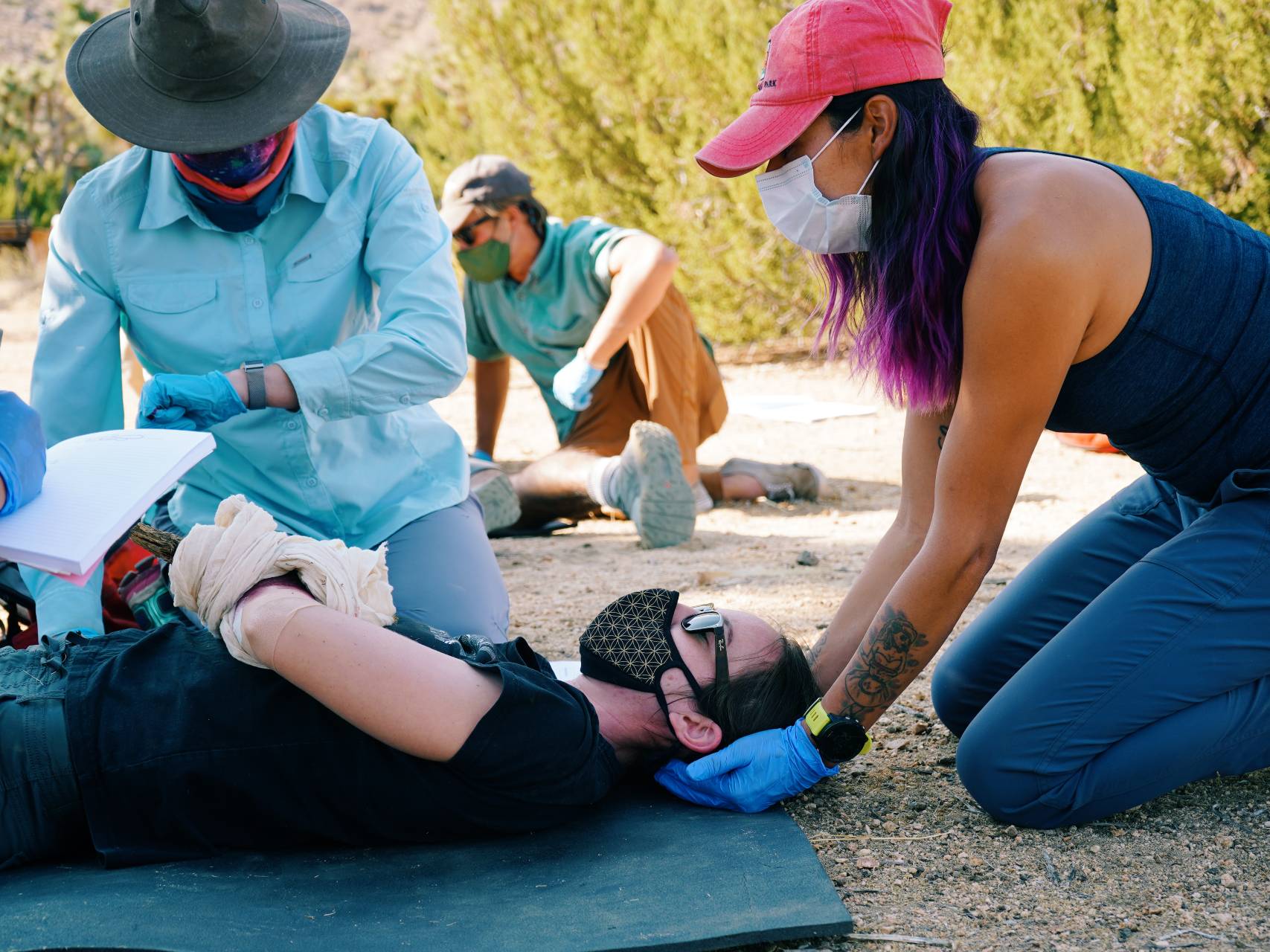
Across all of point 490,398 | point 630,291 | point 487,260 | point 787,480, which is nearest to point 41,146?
point 490,398

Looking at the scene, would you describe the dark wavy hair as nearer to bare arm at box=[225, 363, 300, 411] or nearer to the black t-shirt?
the black t-shirt

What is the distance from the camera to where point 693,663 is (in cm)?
208

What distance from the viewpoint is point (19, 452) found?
6.02 ft

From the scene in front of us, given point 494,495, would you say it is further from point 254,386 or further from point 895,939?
point 895,939

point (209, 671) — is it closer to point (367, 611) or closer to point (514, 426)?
point (367, 611)

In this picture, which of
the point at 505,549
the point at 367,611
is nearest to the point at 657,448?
the point at 505,549

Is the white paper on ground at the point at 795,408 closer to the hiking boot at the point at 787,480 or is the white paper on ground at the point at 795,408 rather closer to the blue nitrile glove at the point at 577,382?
the hiking boot at the point at 787,480

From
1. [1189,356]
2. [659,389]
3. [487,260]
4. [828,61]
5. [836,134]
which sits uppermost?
[828,61]

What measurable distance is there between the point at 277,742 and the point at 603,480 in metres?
2.67

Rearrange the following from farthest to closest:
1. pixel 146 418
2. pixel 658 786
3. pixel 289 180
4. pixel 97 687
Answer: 1. pixel 289 180
2. pixel 146 418
3. pixel 658 786
4. pixel 97 687

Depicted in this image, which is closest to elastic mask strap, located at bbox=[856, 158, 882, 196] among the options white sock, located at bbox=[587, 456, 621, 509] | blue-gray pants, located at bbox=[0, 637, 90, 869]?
blue-gray pants, located at bbox=[0, 637, 90, 869]

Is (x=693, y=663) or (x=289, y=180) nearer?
(x=693, y=663)

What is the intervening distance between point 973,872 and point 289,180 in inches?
75.9

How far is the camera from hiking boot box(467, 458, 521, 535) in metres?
4.31
